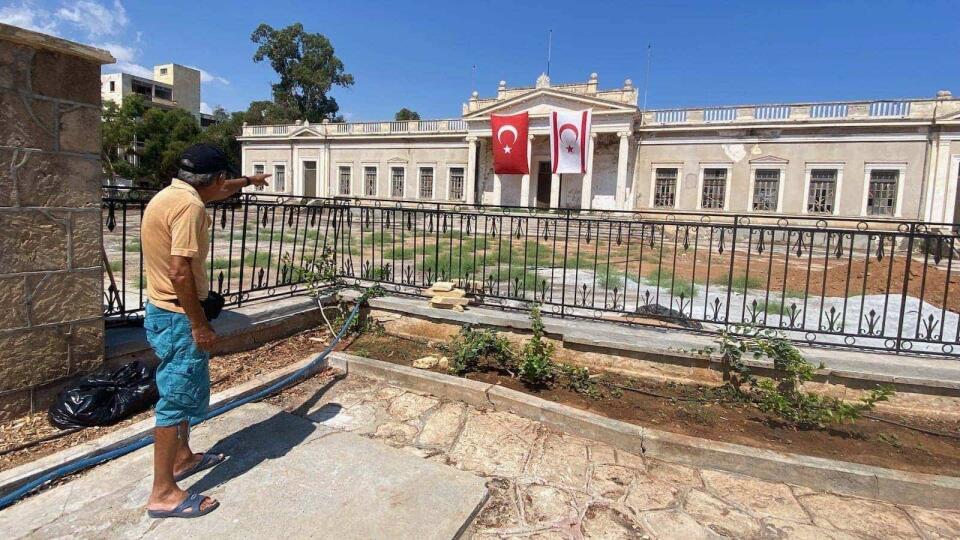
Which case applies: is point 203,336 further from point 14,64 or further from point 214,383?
point 14,64

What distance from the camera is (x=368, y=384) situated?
3.99 metres

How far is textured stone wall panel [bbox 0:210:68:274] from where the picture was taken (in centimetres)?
269

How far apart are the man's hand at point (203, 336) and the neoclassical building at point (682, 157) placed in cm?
2464

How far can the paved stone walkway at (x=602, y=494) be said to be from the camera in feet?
7.89

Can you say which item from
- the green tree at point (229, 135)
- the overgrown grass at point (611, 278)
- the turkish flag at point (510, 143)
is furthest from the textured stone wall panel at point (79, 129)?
the green tree at point (229, 135)

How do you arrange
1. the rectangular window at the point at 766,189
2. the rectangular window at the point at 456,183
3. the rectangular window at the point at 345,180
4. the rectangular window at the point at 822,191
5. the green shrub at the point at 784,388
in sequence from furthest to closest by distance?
the rectangular window at the point at 345,180 → the rectangular window at the point at 456,183 → the rectangular window at the point at 766,189 → the rectangular window at the point at 822,191 → the green shrub at the point at 784,388

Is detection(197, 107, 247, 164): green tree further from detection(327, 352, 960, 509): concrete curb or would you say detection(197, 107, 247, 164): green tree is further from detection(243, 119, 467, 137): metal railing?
detection(327, 352, 960, 509): concrete curb

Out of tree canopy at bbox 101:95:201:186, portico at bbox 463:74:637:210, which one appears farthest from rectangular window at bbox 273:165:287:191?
portico at bbox 463:74:637:210

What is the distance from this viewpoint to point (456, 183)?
106 ft

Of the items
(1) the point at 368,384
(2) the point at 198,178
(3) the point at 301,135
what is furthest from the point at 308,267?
(3) the point at 301,135

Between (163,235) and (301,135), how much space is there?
37483 mm

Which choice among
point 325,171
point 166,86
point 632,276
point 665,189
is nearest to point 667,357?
point 632,276

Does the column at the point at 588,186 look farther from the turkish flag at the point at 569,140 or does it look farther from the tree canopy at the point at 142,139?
the tree canopy at the point at 142,139

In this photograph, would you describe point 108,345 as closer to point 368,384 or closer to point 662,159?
point 368,384
